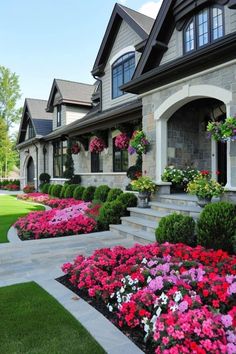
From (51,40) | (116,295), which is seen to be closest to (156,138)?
(116,295)

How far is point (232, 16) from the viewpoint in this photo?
7109 millimetres

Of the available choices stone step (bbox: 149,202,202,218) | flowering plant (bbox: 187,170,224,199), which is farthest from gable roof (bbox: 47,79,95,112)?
flowering plant (bbox: 187,170,224,199)

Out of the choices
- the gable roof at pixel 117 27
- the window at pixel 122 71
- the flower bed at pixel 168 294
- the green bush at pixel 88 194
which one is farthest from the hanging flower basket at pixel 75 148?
the flower bed at pixel 168 294

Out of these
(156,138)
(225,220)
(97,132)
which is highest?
(97,132)

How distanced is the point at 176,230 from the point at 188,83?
3.88m

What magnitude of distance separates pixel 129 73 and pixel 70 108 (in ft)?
23.4

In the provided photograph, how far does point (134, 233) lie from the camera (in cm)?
704

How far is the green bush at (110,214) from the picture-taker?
8.32 metres

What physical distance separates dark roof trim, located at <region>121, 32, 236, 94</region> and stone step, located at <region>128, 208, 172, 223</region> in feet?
11.2

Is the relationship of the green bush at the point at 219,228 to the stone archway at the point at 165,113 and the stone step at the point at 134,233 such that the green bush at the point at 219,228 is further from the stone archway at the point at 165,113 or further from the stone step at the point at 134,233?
the stone archway at the point at 165,113

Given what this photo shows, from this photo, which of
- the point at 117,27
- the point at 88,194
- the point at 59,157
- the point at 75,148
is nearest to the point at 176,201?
the point at 88,194

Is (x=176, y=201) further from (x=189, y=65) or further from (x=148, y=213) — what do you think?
(x=189, y=65)

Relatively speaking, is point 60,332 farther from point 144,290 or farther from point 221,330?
point 221,330

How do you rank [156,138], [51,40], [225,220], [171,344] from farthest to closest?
[51,40] → [156,138] → [225,220] → [171,344]
